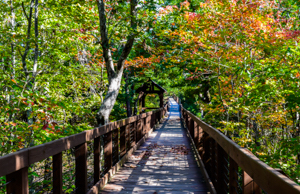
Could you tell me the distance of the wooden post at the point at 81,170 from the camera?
322cm

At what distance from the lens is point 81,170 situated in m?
3.25

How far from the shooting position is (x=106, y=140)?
4.48 metres

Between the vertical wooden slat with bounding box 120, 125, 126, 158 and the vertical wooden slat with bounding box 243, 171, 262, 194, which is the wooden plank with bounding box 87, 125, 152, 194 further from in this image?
the vertical wooden slat with bounding box 243, 171, 262, 194

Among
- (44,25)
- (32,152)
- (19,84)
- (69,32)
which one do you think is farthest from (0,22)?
(32,152)

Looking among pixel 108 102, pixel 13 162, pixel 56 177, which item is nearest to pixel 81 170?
pixel 56 177

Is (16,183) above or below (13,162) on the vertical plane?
below

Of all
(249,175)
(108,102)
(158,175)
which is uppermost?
(108,102)

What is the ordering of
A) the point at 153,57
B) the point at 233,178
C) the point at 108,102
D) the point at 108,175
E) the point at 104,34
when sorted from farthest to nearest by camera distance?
1. the point at 153,57
2. the point at 104,34
3. the point at 108,102
4. the point at 108,175
5. the point at 233,178

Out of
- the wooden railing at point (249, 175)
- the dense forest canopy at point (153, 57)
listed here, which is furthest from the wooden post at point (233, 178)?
the dense forest canopy at point (153, 57)

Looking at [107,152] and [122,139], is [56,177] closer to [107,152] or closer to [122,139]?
[107,152]

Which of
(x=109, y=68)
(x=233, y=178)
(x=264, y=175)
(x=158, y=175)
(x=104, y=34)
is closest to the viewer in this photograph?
(x=264, y=175)

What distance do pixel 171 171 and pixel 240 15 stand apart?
5.74 meters

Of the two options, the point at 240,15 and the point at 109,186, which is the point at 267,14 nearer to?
the point at 240,15

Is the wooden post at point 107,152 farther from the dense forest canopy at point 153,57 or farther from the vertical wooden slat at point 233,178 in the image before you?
the vertical wooden slat at point 233,178
